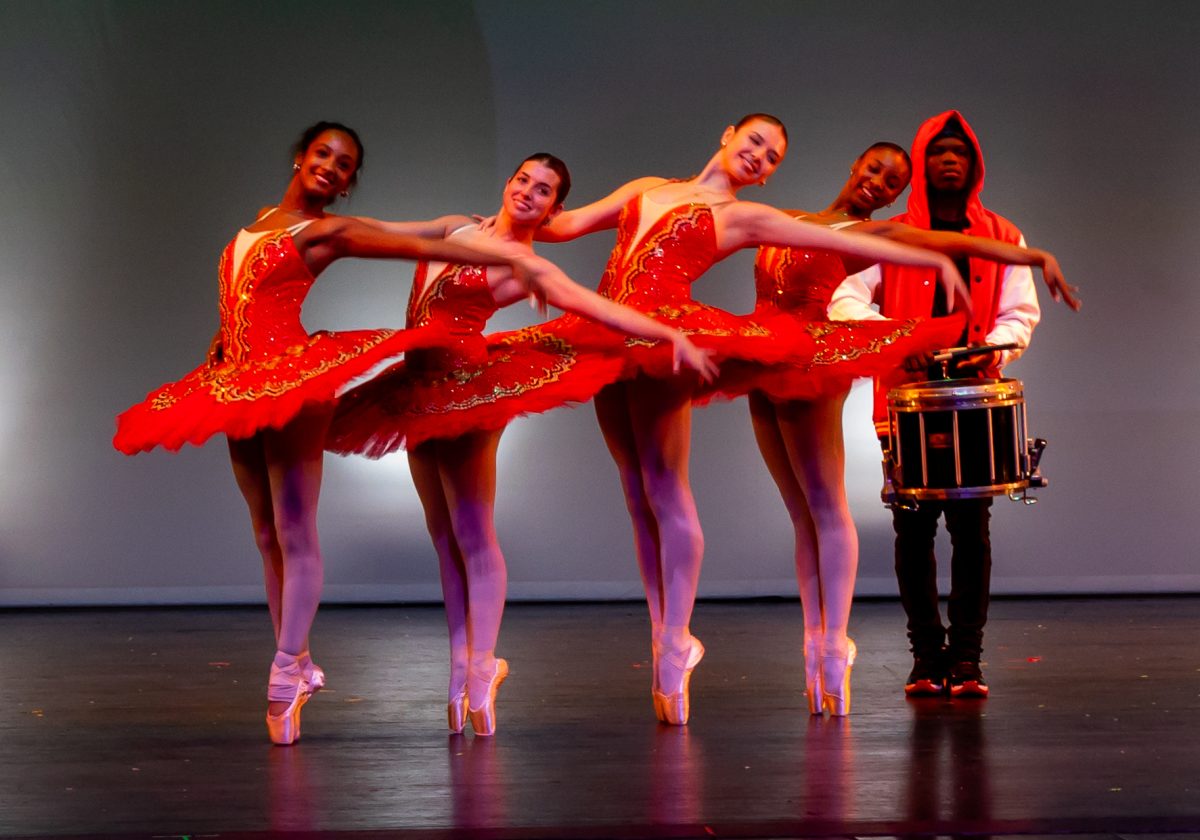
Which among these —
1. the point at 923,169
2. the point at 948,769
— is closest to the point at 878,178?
the point at 923,169

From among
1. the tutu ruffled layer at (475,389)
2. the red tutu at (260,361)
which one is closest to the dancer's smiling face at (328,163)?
the red tutu at (260,361)

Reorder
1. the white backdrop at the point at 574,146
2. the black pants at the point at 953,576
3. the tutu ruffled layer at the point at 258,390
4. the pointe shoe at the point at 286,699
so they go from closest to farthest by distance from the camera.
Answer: the tutu ruffled layer at the point at 258,390 → the pointe shoe at the point at 286,699 → the black pants at the point at 953,576 → the white backdrop at the point at 574,146

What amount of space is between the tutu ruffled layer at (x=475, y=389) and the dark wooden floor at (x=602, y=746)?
718mm

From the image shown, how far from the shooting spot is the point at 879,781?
120 inches

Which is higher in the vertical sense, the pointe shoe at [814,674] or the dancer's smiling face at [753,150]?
the dancer's smiling face at [753,150]

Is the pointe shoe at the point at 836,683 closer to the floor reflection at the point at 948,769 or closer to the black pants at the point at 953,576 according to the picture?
the floor reflection at the point at 948,769

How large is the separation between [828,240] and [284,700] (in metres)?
1.65

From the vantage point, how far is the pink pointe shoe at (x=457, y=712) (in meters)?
3.67

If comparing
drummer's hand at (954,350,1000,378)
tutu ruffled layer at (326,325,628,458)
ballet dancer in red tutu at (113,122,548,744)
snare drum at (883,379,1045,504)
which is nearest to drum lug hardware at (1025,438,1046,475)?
snare drum at (883,379,1045,504)

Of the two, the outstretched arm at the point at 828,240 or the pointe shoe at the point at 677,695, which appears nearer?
the outstretched arm at the point at 828,240

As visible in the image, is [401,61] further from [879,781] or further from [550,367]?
[879,781]

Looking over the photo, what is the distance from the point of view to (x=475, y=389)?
3541mm

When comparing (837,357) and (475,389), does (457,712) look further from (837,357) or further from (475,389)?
(837,357)

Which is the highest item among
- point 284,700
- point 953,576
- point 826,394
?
point 826,394
